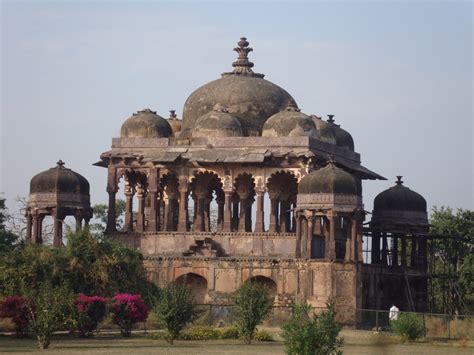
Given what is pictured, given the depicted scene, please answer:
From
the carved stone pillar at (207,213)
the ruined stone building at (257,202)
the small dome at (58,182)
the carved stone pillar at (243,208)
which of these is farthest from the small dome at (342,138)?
the small dome at (58,182)

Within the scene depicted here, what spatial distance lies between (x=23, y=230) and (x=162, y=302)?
25.6 metres

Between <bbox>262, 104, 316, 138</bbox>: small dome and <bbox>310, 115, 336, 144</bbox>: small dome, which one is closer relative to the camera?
<bbox>262, 104, 316, 138</bbox>: small dome

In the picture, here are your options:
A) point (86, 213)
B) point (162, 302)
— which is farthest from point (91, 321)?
point (86, 213)

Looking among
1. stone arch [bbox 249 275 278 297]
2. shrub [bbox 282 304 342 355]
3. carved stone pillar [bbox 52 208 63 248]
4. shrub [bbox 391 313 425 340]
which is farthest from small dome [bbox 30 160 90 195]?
shrub [bbox 282 304 342 355]

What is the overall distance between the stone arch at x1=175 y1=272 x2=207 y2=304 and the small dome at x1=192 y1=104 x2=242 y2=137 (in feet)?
19.1

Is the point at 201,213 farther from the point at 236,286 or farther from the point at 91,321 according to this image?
the point at 91,321

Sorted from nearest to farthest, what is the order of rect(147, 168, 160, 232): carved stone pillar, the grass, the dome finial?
the grass
the dome finial
rect(147, 168, 160, 232): carved stone pillar

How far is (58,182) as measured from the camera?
58.3 metres

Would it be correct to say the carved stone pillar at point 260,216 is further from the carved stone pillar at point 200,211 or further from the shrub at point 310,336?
the shrub at point 310,336

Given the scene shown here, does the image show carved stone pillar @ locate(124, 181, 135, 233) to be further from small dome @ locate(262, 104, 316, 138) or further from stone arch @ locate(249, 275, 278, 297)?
stone arch @ locate(249, 275, 278, 297)

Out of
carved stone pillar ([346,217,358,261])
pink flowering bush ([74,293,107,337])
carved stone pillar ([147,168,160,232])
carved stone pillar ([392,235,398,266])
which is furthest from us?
carved stone pillar ([392,235,398,266])

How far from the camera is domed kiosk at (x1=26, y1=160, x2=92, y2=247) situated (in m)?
58.1

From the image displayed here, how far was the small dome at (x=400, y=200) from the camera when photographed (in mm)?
60219

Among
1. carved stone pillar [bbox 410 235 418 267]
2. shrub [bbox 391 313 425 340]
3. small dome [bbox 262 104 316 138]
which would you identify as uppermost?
small dome [bbox 262 104 316 138]
